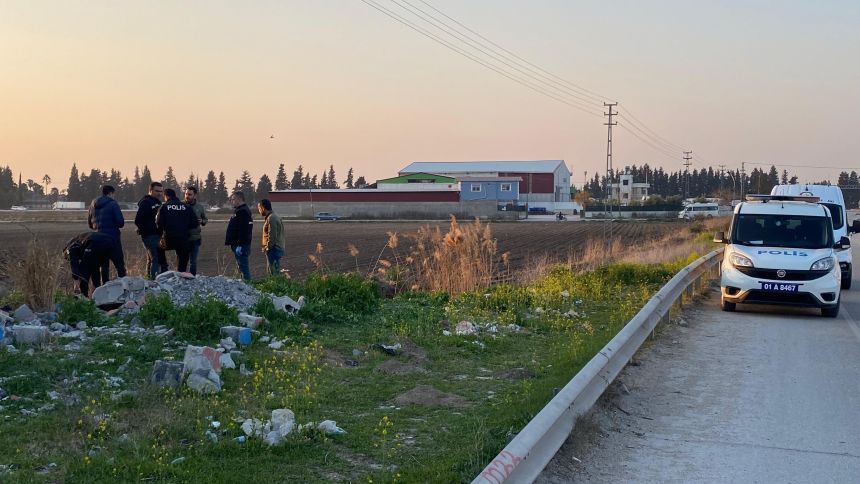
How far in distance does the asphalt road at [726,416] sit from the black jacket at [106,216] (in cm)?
880

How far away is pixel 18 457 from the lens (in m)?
5.05

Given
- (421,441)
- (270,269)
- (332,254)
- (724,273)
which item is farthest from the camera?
(332,254)

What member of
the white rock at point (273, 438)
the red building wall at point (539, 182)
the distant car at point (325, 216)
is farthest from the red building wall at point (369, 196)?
the white rock at point (273, 438)

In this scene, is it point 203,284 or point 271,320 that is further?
point 203,284

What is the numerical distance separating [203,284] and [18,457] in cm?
639

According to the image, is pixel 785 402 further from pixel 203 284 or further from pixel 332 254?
pixel 332 254

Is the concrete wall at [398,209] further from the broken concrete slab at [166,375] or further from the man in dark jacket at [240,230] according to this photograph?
the broken concrete slab at [166,375]

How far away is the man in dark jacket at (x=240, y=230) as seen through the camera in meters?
15.7

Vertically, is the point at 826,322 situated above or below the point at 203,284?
below

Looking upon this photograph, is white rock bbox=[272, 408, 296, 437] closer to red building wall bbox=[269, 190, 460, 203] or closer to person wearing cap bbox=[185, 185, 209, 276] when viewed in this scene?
person wearing cap bbox=[185, 185, 209, 276]

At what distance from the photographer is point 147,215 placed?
14.6 m

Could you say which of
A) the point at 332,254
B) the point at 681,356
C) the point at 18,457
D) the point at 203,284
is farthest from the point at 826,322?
the point at 332,254

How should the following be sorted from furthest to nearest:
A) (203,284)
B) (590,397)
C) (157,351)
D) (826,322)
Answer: (826,322) → (203,284) → (157,351) → (590,397)

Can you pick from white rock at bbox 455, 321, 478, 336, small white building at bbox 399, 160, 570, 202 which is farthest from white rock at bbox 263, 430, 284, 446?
small white building at bbox 399, 160, 570, 202
